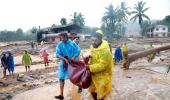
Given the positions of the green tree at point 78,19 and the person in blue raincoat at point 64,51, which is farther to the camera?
the green tree at point 78,19

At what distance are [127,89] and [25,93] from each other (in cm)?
294

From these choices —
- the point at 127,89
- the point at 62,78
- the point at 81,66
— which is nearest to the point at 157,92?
the point at 127,89

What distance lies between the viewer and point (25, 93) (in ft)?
28.5

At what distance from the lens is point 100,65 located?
511cm

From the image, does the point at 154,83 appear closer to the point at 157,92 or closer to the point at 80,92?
the point at 157,92

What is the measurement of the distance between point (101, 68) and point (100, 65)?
0.06 m

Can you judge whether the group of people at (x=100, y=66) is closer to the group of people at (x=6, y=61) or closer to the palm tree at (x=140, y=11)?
the group of people at (x=6, y=61)

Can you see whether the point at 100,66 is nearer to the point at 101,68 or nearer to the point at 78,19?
the point at 101,68

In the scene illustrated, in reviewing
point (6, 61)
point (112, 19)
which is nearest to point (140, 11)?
point (112, 19)

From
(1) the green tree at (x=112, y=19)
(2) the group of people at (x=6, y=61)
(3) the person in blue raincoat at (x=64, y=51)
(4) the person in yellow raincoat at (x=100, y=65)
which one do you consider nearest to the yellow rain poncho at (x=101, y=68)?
(4) the person in yellow raincoat at (x=100, y=65)

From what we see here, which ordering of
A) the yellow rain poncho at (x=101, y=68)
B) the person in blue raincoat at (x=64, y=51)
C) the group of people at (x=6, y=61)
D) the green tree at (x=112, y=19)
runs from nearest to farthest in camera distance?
1. the yellow rain poncho at (x=101, y=68)
2. the person in blue raincoat at (x=64, y=51)
3. the group of people at (x=6, y=61)
4. the green tree at (x=112, y=19)

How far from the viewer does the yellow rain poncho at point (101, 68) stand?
203 inches

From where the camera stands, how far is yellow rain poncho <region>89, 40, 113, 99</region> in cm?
515

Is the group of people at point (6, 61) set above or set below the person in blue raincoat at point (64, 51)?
below
